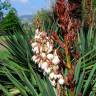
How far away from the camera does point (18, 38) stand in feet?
20.9

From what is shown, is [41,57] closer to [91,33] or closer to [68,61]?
[68,61]

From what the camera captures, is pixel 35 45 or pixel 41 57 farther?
pixel 35 45

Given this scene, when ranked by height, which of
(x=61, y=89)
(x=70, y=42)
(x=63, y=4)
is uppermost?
(x=63, y=4)

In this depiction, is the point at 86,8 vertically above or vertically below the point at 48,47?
above

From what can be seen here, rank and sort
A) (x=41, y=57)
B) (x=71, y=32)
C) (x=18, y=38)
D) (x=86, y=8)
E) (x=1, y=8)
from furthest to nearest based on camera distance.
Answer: (x=1, y=8), (x=86, y=8), (x=18, y=38), (x=41, y=57), (x=71, y=32)

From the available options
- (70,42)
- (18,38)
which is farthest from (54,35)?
(18,38)

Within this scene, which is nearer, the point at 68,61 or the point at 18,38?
the point at 68,61

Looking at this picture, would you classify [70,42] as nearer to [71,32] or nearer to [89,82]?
[71,32]

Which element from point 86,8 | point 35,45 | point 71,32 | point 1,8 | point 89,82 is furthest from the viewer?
point 1,8

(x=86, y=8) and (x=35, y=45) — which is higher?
(x=86, y=8)

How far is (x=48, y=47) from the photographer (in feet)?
9.55

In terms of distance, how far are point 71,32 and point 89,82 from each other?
1.09m

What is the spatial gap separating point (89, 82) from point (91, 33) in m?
2.84

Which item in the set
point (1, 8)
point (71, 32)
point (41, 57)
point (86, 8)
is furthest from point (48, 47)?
point (1, 8)
